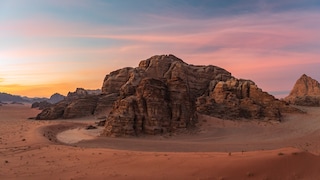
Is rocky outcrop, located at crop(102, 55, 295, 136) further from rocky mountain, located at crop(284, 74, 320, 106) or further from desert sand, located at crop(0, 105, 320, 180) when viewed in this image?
rocky mountain, located at crop(284, 74, 320, 106)

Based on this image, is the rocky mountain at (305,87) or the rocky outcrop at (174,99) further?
the rocky mountain at (305,87)

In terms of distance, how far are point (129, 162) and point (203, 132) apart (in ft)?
46.8

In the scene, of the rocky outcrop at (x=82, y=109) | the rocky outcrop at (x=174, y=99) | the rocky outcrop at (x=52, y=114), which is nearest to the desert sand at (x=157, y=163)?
the rocky outcrop at (x=174, y=99)

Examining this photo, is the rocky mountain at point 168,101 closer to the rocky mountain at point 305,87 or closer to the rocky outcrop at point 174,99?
the rocky outcrop at point 174,99

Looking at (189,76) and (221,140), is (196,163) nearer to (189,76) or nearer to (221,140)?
(221,140)

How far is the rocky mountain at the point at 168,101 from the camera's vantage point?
24188 millimetres

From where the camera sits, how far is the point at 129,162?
39.0ft

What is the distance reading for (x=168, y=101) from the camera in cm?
2612

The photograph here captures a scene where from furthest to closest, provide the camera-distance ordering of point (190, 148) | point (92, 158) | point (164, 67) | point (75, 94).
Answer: point (75, 94) → point (164, 67) → point (190, 148) → point (92, 158)

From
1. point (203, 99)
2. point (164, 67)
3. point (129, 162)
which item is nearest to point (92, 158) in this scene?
point (129, 162)

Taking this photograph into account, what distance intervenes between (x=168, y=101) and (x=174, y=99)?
0.52m

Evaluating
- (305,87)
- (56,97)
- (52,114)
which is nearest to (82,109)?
(52,114)

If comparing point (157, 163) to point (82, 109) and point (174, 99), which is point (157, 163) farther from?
point (82, 109)

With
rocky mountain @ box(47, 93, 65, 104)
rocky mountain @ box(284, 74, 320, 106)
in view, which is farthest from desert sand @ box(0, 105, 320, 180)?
rocky mountain @ box(47, 93, 65, 104)
